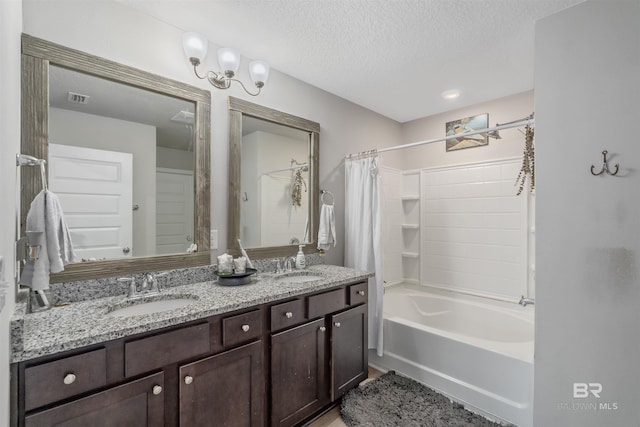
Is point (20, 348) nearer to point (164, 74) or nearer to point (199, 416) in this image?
point (199, 416)

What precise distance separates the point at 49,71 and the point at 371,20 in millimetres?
1727

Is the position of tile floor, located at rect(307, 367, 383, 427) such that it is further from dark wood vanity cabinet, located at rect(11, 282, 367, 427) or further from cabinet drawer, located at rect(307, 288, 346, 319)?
cabinet drawer, located at rect(307, 288, 346, 319)

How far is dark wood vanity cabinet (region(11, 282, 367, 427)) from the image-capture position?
39.4 inches

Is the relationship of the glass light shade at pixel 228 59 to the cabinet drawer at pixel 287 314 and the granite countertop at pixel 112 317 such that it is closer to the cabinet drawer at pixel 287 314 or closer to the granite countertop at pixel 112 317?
the granite countertop at pixel 112 317

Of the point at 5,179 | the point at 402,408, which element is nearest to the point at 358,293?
the point at 402,408

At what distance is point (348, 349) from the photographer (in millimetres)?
2076

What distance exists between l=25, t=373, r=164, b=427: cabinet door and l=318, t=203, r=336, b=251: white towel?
1.59 metres

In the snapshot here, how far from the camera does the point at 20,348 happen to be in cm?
91

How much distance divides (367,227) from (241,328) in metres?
1.51

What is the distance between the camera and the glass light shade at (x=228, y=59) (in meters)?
1.88

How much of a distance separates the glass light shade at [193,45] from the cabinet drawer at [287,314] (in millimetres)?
1547

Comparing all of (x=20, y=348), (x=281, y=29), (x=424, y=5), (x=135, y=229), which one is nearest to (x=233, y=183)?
(x=135, y=229)

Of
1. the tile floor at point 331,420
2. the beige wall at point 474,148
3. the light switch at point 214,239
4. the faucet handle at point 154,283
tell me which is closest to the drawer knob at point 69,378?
the faucet handle at point 154,283

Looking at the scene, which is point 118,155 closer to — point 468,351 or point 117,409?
point 117,409
